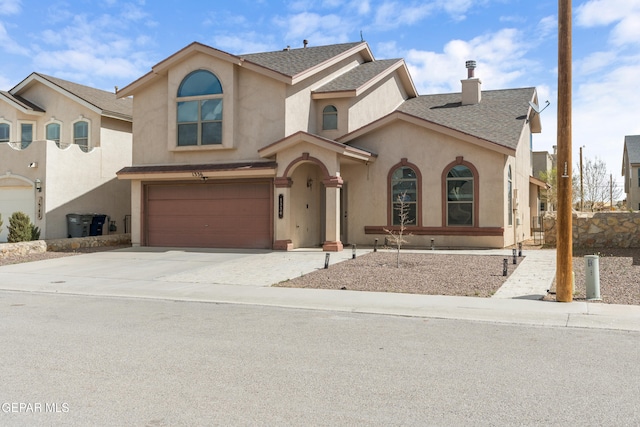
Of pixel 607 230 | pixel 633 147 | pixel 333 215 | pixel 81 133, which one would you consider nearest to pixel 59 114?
pixel 81 133

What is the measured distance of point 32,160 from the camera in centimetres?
2225

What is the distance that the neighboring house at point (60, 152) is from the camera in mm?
22359

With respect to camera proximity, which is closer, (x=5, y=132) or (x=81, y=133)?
(x=81, y=133)

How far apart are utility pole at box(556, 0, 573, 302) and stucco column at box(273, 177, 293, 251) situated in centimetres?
1146

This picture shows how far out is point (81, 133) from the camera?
2580cm

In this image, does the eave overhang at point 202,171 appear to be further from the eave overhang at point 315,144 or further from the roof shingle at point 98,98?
the roof shingle at point 98,98

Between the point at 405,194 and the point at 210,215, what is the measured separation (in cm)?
756

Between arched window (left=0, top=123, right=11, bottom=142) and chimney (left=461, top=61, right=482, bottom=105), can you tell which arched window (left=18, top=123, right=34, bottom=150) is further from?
chimney (left=461, top=61, right=482, bottom=105)

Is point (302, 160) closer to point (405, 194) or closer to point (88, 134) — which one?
point (405, 194)

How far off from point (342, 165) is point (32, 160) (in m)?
12.3

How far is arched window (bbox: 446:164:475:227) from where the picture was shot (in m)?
20.1

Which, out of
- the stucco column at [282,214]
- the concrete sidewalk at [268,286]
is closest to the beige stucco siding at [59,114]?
the concrete sidewalk at [268,286]

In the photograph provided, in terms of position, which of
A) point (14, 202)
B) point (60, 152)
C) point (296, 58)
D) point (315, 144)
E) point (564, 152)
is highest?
point (296, 58)

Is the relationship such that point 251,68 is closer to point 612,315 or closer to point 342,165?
point 342,165
